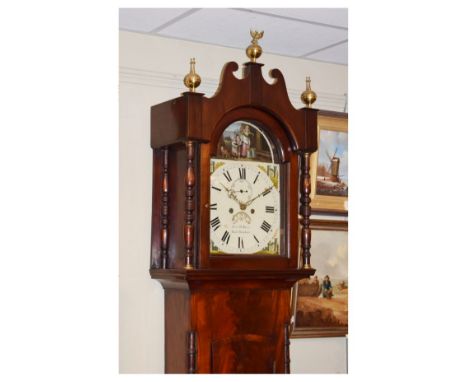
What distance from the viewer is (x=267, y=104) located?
3381 mm

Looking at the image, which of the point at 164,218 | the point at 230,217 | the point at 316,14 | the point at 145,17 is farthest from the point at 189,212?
the point at 316,14

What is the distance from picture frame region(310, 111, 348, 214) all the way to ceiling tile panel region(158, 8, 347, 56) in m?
0.49

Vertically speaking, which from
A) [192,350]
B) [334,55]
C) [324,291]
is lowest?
[192,350]

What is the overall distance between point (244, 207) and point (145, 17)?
38.3 inches

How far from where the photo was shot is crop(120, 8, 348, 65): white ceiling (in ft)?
10.6

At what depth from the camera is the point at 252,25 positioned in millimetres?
3434

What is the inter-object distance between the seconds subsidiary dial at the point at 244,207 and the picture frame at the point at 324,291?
76 centimetres

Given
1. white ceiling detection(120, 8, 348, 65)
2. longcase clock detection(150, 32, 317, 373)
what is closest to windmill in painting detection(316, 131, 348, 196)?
white ceiling detection(120, 8, 348, 65)

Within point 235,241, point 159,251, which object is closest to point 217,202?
point 235,241

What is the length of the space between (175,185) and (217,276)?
19.9 inches

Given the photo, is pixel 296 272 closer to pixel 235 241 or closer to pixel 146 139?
pixel 235 241

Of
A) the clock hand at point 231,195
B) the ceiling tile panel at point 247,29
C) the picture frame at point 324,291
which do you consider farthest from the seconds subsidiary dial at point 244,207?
the picture frame at point 324,291

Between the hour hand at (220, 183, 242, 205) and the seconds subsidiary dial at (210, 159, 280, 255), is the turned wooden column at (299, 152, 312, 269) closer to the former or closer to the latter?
the seconds subsidiary dial at (210, 159, 280, 255)

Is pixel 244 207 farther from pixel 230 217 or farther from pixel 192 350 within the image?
pixel 192 350
